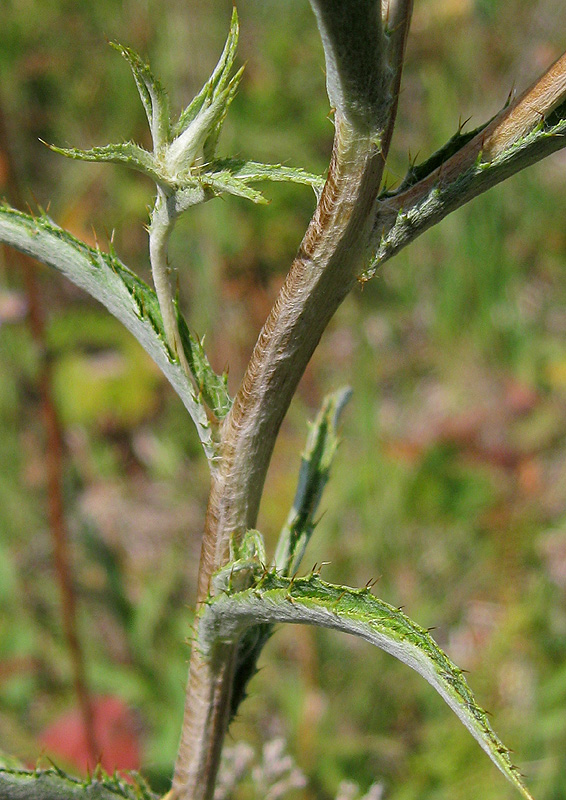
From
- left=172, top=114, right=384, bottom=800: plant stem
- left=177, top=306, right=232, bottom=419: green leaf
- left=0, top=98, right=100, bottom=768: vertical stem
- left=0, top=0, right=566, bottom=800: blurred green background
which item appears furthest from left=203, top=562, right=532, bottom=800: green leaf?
left=0, top=0, right=566, bottom=800: blurred green background

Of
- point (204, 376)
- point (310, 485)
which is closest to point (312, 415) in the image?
point (310, 485)

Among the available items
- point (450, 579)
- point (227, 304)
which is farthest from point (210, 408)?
point (227, 304)

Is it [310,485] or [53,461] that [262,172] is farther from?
[53,461]

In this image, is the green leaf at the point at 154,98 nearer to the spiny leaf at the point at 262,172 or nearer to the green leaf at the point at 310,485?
the spiny leaf at the point at 262,172

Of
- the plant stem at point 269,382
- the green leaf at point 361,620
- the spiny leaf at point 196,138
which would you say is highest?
the spiny leaf at point 196,138

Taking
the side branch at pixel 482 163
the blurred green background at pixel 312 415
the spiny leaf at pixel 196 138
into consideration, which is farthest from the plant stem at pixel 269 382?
the blurred green background at pixel 312 415

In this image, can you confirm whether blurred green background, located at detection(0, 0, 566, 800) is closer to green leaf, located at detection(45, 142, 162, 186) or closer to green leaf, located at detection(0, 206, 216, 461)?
green leaf, located at detection(0, 206, 216, 461)
